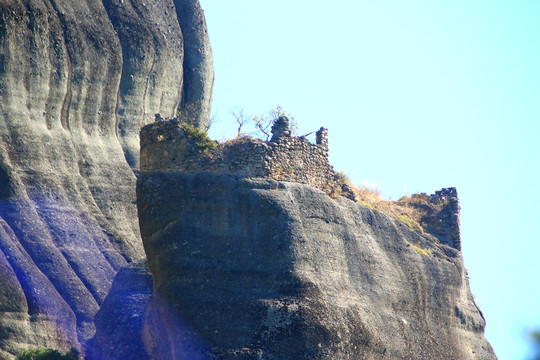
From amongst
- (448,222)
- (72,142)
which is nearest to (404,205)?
(448,222)

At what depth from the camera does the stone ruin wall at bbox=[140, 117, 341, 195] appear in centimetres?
2323

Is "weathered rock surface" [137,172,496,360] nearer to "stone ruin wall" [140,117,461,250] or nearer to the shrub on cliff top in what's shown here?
"stone ruin wall" [140,117,461,250]

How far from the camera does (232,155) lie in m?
23.4

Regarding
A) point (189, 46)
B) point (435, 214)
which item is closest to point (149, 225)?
point (435, 214)

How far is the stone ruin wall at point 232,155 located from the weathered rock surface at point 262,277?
415 millimetres

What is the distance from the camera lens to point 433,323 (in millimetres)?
26703

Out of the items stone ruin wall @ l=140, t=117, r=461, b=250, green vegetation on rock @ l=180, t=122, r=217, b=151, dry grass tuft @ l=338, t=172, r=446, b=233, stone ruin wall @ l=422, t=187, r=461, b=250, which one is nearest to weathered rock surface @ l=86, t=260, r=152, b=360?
stone ruin wall @ l=140, t=117, r=461, b=250

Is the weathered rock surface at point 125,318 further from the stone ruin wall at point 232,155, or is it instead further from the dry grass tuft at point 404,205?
the dry grass tuft at point 404,205

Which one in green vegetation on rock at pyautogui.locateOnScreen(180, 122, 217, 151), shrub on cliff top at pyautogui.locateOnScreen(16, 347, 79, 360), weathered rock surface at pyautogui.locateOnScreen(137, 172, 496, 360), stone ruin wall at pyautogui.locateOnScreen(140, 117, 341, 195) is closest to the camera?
weathered rock surface at pyautogui.locateOnScreen(137, 172, 496, 360)

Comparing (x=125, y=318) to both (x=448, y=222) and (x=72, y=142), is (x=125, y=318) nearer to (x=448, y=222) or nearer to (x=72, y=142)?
(x=448, y=222)

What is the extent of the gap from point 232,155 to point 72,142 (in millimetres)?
18499

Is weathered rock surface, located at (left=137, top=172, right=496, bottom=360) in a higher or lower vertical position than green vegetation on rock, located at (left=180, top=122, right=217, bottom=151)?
lower

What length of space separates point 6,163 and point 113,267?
5.32 meters

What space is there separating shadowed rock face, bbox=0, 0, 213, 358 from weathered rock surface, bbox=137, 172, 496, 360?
36.0 feet
